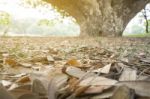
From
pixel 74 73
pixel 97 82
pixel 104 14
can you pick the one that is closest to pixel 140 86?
pixel 97 82

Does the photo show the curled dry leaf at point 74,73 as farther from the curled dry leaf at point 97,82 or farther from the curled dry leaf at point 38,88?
the curled dry leaf at point 38,88

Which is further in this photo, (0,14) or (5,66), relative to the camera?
(0,14)

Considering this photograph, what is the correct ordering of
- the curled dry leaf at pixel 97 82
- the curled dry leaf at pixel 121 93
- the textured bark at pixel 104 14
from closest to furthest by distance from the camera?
the curled dry leaf at pixel 121 93, the curled dry leaf at pixel 97 82, the textured bark at pixel 104 14

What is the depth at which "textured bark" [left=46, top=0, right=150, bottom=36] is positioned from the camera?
7.58m

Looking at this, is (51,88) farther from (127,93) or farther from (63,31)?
(63,31)

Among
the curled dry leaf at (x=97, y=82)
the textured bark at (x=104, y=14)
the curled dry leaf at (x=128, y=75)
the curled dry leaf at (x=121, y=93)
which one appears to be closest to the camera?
the curled dry leaf at (x=121, y=93)

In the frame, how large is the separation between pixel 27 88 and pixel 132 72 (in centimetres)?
46

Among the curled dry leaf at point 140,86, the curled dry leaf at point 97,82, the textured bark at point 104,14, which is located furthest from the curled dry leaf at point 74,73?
the textured bark at point 104,14

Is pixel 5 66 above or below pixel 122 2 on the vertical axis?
below

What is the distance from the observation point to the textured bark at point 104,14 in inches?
298

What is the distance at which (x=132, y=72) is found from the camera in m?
1.18

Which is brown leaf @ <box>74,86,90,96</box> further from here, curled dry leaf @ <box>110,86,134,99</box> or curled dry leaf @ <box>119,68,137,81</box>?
curled dry leaf @ <box>119,68,137,81</box>

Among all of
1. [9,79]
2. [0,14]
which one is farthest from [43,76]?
[0,14]

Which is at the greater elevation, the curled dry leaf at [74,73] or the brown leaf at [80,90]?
the curled dry leaf at [74,73]
